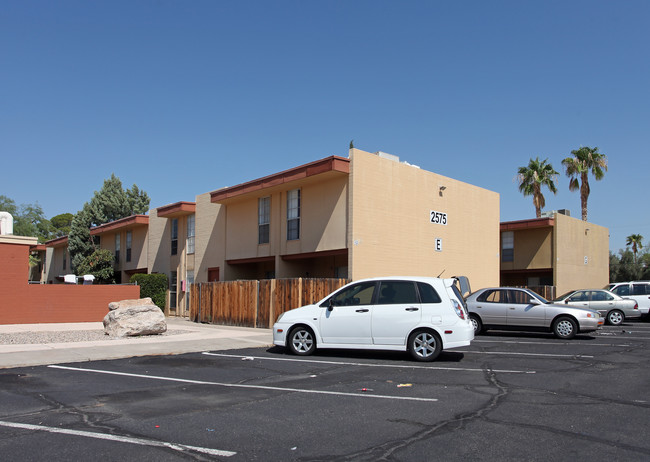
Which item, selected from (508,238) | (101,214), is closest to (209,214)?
(508,238)

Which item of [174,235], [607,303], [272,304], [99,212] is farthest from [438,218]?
[99,212]

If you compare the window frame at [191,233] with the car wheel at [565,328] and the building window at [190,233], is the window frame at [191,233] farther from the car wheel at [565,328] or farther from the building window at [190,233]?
the car wheel at [565,328]

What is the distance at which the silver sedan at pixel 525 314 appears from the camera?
1631 cm

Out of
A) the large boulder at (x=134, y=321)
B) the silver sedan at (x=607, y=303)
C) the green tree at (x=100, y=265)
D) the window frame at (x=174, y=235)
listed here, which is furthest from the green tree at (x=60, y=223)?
the silver sedan at (x=607, y=303)

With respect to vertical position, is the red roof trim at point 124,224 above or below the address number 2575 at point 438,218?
above

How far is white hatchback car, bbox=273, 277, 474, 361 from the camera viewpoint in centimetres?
1108

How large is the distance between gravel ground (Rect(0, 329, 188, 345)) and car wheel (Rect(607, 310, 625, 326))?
1653 cm

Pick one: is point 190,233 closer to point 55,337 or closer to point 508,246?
point 55,337

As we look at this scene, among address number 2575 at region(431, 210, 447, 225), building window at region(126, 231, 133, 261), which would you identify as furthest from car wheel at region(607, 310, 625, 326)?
building window at region(126, 231, 133, 261)

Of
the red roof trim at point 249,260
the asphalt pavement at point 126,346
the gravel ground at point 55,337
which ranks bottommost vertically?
the gravel ground at point 55,337

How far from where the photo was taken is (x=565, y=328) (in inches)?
645

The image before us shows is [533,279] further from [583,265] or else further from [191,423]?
[191,423]

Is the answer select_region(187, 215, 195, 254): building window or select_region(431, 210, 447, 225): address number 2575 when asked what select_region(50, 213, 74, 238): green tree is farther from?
select_region(431, 210, 447, 225): address number 2575

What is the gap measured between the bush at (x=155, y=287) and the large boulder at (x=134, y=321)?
13375 millimetres
